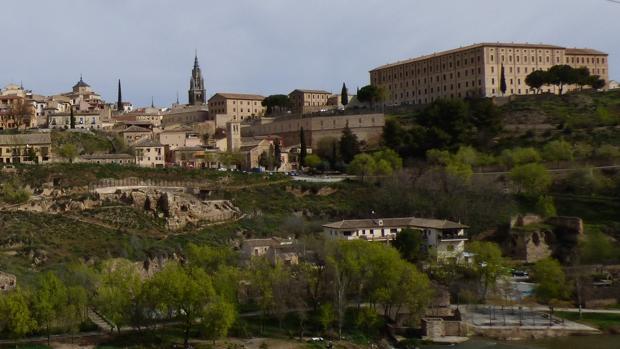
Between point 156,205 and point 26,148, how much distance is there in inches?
720

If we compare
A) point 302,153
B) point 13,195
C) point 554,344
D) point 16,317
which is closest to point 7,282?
point 16,317

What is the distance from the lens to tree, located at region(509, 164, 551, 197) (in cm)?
6138

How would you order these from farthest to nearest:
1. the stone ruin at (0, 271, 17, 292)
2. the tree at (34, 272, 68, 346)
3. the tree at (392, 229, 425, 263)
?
the tree at (392, 229, 425, 263) → the stone ruin at (0, 271, 17, 292) → the tree at (34, 272, 68, 346)

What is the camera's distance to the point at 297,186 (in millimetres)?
64625

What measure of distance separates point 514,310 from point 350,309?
27.5 ft

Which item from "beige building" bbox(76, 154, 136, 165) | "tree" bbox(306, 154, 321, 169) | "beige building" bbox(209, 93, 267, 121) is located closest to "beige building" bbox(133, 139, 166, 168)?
"beige building" bbox(76, 154, 136, 165)

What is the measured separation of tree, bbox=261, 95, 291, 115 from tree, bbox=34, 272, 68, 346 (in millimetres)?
68561

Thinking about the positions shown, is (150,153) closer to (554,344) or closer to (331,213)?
(331,213)

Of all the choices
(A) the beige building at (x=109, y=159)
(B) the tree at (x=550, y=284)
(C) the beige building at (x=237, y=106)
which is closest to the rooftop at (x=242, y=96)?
(C) the beige building at (x=237, y=106)

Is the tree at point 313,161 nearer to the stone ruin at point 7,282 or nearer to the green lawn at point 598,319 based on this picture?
the green lawn at point 598,319

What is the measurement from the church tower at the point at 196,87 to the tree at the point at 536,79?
56.7m

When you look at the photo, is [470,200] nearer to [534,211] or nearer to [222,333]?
[534,211]

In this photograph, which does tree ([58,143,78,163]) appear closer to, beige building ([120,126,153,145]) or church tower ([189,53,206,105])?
beige building ([120,126,153,145])

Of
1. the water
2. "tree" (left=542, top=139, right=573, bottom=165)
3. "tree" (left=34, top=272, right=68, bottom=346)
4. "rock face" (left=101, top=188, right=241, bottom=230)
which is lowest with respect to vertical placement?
the water
